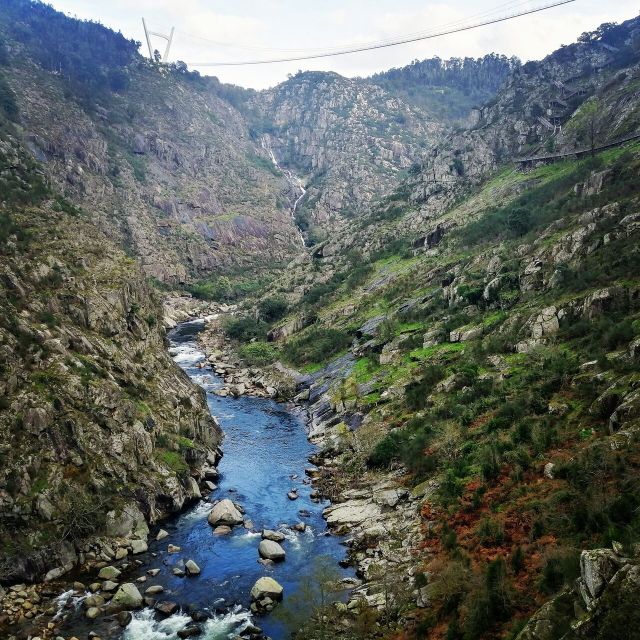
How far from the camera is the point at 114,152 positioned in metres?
163

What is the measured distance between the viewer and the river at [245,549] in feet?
105

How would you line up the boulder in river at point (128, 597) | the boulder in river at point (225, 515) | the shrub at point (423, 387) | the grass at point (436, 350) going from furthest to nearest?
the grass at point (436, 350) < the shrub at point (423, 387) < the boulder in river at point (225, 515) < the boulder in river at point (128, 597)

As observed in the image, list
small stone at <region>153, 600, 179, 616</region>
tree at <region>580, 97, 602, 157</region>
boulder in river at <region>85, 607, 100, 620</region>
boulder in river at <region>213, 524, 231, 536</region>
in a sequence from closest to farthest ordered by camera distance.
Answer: boulder in river at <region>85, 607, 100, 620</region>, small stone at <region>153, 600, 179, 616</region>, boulder in river at <region>213, 524, 231, 536</region>, tree at <region>580, 97, 602, 157</region>

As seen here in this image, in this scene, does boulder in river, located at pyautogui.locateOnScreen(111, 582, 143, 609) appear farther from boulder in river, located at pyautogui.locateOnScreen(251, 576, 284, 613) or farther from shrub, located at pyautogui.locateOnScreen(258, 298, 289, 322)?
shrub, located at pyautogui.locateOnScreen(258, 298, 289, 322)

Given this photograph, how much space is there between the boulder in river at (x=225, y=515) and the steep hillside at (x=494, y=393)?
715cm

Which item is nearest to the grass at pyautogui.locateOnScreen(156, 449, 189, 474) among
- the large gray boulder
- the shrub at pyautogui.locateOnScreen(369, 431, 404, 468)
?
the shrub at pyautogui.locateOnScreen(369, 431, 404, 468)

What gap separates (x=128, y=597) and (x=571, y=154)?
330 feet

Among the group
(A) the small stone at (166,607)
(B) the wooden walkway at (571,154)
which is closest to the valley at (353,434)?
(A) the small stone at (166,607)

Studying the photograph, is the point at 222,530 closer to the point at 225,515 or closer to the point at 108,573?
the point at 225,515

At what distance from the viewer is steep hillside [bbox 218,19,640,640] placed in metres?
26.9

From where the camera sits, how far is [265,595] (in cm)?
3384

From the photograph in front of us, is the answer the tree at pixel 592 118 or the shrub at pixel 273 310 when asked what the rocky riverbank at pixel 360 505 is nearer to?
the shrub at pixel 273 310

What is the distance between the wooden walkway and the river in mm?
66972

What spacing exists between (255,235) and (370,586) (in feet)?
510
